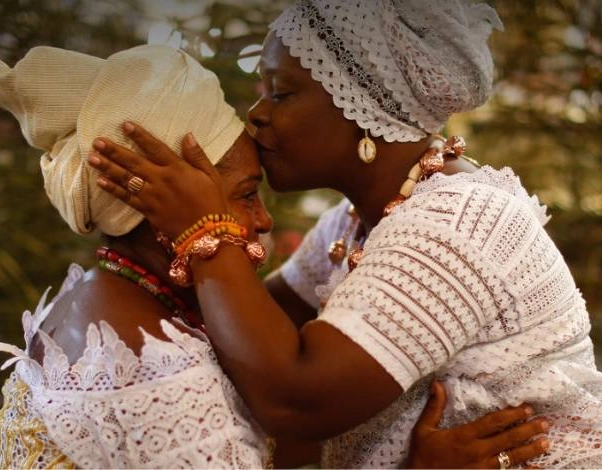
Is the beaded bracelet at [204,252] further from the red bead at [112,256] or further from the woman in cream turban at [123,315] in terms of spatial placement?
the red bead at [112,256]

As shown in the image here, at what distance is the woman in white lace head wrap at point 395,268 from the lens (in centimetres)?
146

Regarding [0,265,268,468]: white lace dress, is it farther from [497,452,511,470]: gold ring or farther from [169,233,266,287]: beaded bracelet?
[497,452,511,470]: gold ring

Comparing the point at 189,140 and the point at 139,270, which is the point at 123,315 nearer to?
the point at 139,270

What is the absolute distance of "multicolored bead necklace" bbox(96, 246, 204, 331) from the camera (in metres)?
1.67

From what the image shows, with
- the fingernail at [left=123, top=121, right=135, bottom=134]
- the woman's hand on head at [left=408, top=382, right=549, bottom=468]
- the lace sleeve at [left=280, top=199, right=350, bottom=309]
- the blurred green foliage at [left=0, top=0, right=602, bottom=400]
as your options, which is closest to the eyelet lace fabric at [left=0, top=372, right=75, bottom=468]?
the fingernail at [left=123, top=121, right=135, bottom=134]

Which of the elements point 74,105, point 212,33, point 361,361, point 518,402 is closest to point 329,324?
point 361,361

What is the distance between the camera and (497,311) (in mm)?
1569

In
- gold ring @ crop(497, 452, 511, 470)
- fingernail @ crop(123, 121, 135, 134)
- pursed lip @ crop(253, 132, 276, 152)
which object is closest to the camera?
fingernail @ crop(123, 121, 135, 134)

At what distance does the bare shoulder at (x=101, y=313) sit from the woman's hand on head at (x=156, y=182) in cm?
16

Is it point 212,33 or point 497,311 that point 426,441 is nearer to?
point 497,311

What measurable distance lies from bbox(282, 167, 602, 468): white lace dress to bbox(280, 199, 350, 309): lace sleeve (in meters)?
0.62

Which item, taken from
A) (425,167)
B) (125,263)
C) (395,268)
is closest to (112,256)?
(125,263)

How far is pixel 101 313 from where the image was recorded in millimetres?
1528

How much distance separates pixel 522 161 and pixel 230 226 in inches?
108
